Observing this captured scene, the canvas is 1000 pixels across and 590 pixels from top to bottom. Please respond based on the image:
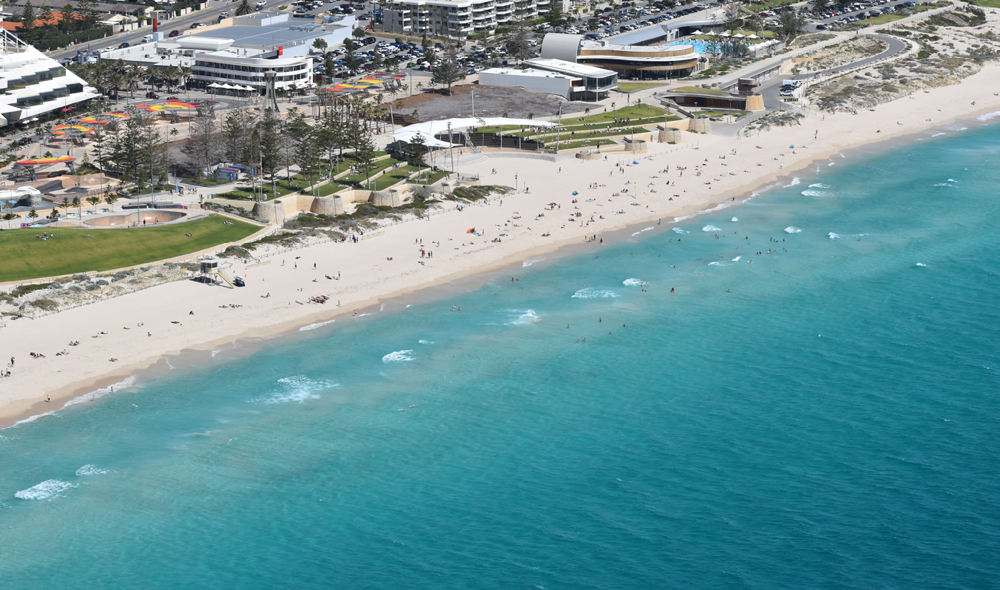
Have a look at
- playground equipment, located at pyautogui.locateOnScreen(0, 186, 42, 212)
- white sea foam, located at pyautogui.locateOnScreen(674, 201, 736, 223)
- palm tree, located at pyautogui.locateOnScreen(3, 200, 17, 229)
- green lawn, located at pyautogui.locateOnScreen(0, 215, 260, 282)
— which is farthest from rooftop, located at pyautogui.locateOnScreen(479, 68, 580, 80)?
palm tree, located at pyautogui.locateOnScreen(3, 200, 17, 229)

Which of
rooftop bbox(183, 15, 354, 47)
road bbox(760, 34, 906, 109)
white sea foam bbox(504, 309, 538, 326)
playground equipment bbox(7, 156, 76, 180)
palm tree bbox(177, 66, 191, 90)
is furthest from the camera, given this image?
rooftop bbox(183, 15, 354, 47)

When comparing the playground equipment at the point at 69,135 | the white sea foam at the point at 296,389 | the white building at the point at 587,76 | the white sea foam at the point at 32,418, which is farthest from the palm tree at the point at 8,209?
the white building at the point at 587,76

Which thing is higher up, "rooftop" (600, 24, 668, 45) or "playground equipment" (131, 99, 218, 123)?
"rooftop" (600, 24, 668, 45)

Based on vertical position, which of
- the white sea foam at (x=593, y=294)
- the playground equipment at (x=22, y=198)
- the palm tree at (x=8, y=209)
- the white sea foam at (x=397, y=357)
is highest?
the playground equipment at (x=22, y=198)

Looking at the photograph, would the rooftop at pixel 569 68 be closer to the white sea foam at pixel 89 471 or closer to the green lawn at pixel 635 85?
the green lawn at pixel 635 85

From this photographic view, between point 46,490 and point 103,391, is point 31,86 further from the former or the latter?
point 46,490

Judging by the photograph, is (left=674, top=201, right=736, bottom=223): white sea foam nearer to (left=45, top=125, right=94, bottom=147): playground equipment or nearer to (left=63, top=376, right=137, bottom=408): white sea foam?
(left=63, top=376, right=137, bottom=408): white sea foam

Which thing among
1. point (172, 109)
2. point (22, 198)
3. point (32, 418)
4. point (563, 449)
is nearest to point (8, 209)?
point (22, 198)
